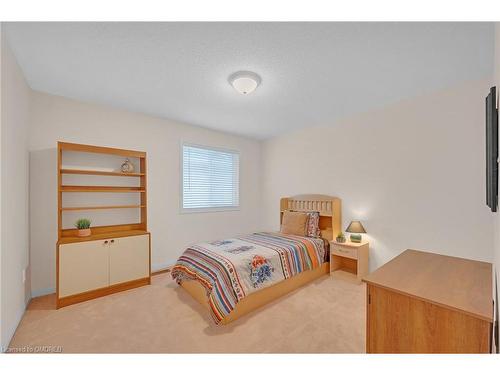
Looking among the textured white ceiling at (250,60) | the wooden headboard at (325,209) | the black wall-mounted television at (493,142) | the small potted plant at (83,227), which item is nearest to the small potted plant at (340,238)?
the wooden headboard at (325,209)

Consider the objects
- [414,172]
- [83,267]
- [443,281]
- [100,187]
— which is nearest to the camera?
[443,281]

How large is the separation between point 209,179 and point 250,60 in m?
2.54

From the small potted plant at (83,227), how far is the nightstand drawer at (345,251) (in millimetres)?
3286

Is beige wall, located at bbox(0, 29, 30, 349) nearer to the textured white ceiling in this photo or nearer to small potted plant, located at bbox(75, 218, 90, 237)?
the textured white ceiling

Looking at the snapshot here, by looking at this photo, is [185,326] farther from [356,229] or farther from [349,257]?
[356,229]

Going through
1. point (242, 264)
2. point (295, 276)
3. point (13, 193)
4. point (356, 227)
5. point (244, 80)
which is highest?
point (244, 80)

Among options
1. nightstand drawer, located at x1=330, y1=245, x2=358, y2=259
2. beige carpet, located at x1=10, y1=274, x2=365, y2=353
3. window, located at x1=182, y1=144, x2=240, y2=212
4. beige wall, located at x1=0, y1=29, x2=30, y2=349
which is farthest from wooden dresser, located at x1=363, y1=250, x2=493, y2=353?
window, located at x1=182, y1=144, x2=240, y2=212

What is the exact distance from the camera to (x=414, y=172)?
276 cm

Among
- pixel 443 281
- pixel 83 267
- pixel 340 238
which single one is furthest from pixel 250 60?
pixel 83 267

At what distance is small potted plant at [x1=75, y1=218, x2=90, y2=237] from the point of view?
2.62 meters

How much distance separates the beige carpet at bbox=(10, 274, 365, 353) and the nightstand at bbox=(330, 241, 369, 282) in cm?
49

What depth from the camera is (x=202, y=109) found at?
312 cm

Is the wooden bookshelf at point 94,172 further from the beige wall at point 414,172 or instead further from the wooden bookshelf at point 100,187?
the beige wall at point 414,172

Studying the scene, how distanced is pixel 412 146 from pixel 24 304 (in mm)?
4757
